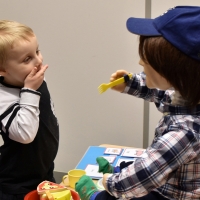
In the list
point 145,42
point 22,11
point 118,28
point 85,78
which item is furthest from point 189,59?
point 22,11

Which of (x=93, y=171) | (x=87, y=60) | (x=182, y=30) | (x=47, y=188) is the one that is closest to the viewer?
(x=182, y=30)

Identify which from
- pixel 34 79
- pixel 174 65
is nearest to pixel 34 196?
pixel 34 79

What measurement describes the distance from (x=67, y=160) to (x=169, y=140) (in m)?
1.56

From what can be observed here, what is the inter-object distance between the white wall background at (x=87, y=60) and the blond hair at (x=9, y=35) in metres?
0.87

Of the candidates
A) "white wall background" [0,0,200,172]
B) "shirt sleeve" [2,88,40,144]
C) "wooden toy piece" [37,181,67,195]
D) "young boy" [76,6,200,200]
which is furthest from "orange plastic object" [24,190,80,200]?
"white wall background" [0,0,200,172]

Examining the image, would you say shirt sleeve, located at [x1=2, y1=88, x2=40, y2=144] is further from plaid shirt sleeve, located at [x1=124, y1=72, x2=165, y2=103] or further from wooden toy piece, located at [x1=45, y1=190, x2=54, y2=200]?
plaid shirt sleeve, located at [x1=124, y1=72, x2=165, y2=103]

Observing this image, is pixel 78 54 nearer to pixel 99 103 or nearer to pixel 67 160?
pixel 99 103

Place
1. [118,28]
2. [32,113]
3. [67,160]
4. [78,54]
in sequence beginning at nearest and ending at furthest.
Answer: [32,113] → [118,28] → [78,54] → [67,160]

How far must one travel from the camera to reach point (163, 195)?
802 millimetres

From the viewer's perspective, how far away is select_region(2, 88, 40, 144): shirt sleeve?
38.3 inches

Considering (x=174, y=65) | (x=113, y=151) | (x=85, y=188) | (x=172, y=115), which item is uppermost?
(x=174, y=65)

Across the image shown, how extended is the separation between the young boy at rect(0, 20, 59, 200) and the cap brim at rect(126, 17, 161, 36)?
365 millimetres

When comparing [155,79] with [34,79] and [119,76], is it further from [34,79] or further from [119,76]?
[34,79]

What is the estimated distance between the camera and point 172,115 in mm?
772
